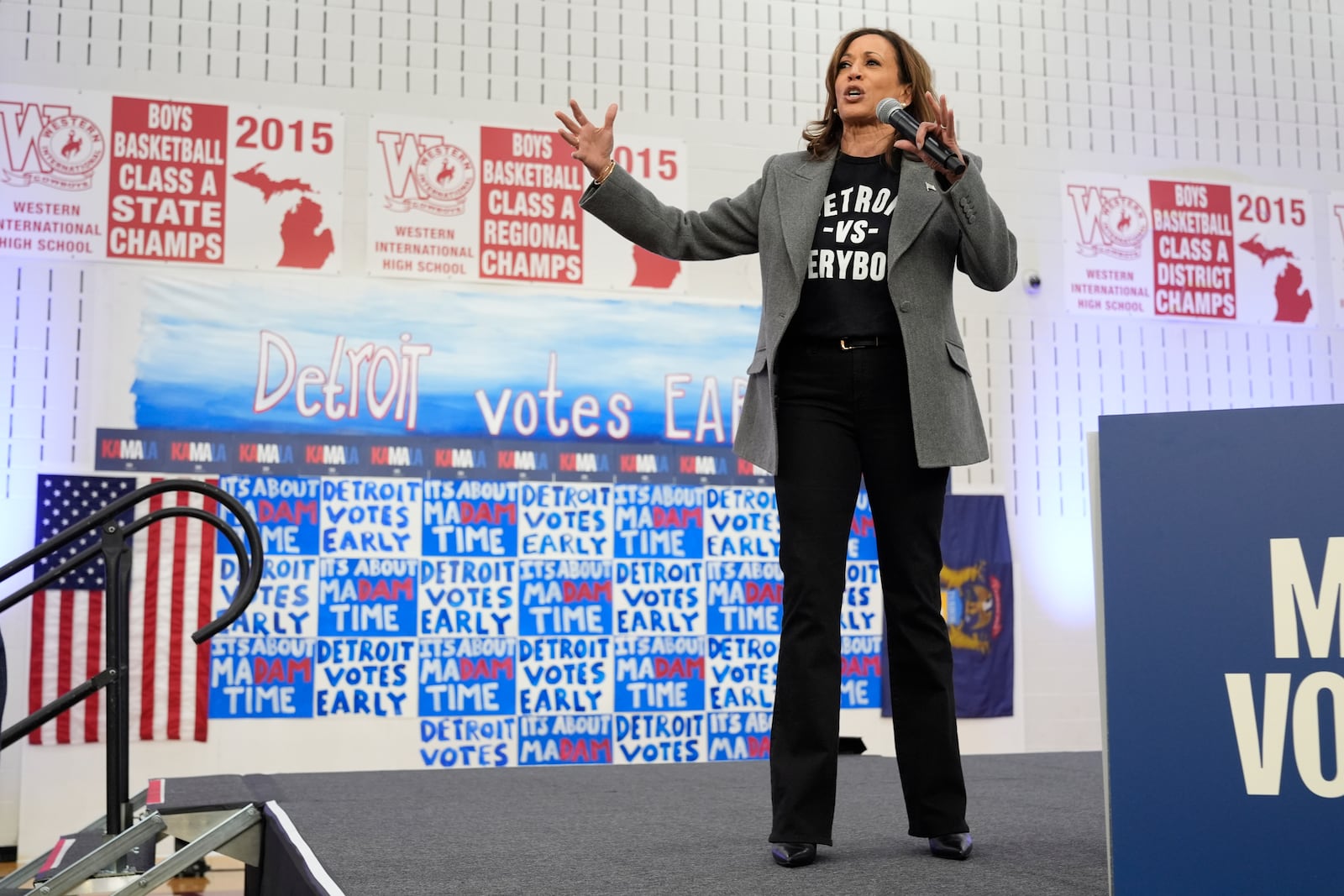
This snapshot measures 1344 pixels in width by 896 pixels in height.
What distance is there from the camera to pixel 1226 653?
1.42 m

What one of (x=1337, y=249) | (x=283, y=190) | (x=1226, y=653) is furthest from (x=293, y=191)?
(x=1337, y=249)

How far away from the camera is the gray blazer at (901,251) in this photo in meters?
1.94

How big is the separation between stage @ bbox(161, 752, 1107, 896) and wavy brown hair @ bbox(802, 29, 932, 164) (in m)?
1.10

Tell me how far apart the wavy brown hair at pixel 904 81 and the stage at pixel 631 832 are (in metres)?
1.10

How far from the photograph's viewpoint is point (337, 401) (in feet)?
15.3

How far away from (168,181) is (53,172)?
1.23 ft

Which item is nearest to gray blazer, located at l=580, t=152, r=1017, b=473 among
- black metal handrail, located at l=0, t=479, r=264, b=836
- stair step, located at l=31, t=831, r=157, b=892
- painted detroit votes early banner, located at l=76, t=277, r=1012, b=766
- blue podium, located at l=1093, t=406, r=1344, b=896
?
blue podium, located at l=1093, t=406, r=1344, b=896

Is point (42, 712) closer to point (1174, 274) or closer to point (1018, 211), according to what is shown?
point (1018, 211)

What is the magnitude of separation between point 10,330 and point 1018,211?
12.9 feet

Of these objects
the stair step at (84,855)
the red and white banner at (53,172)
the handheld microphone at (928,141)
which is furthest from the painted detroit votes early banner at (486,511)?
the handheld microphone at (928,141)

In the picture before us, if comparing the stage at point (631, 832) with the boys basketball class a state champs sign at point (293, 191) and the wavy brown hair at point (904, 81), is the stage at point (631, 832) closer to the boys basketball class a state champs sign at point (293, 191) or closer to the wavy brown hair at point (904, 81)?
the wavy brown hair at point (904, 81)

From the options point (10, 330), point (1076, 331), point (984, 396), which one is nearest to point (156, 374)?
point (10, 330)

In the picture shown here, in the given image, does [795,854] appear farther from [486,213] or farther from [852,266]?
[486,213]

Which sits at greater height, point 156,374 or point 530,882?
point 156,374
